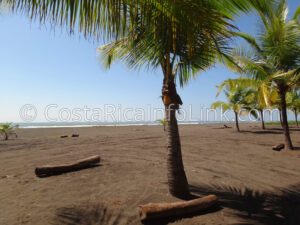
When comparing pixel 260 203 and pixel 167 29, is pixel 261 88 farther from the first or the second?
pixel 167 29

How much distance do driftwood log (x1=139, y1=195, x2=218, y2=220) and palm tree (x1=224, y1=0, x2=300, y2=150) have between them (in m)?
Result: 5.40

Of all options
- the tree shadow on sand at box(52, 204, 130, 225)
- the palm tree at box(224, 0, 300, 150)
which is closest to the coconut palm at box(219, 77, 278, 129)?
the palm tree at box(224, 0, 300, 150)

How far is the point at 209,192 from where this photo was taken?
3.91 meters

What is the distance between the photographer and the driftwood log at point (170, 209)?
2828 millimetres

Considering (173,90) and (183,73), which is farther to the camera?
(183,73)

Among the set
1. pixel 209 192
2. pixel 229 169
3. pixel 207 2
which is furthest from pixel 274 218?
pixel 207 2

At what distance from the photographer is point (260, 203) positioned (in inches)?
137

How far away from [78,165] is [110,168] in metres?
1.01

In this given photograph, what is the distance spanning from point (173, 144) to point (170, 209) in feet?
3.65

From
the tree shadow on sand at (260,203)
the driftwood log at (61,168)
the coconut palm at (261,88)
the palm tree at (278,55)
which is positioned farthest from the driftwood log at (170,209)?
the coconut palm at (261,88)

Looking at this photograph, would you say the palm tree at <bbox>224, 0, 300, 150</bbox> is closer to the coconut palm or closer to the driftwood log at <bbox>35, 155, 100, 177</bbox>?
the coconut palm

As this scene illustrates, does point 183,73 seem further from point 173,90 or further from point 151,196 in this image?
point 151,196

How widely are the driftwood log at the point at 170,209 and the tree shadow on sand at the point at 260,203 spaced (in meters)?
0.60

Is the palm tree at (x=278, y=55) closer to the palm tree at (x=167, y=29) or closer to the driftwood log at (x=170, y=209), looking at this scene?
the palm tree at (x=167, y=29)
